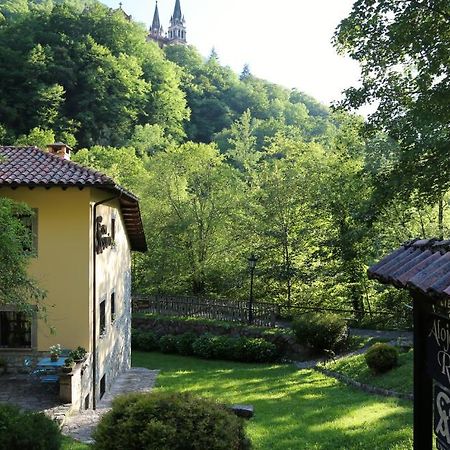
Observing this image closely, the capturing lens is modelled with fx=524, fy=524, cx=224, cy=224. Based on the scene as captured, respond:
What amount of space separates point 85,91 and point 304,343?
4426 cm

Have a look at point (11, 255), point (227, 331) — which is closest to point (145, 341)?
point (227, 331)

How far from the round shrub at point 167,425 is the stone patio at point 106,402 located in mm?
3192

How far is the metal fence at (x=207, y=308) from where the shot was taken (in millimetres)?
Answer: 26094

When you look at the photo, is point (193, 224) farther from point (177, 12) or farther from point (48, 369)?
point (177, 12)

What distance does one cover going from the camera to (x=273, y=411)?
44.9 feet

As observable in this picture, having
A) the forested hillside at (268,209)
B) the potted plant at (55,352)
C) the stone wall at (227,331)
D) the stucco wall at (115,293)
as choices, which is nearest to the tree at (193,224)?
the forested hillside at (268,209)

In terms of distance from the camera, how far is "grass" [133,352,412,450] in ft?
33.1

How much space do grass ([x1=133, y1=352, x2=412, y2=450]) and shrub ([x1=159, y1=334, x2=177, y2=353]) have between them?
201cm

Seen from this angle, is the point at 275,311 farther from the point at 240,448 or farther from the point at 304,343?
the point at 240,448

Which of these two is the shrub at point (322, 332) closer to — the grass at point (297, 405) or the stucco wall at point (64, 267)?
the grass at point (297, 405)

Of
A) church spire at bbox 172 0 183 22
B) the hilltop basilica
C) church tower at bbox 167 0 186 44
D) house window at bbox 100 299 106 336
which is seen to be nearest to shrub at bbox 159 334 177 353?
house window at bbox 100 299 106 336

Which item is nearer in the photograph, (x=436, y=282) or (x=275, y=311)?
(x=436, y=282)

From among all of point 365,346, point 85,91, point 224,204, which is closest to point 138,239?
point 224,204

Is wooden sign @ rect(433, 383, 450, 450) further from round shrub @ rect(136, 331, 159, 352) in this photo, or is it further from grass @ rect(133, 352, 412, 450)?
round shrub @ rect(136, 331, 159, 352)
